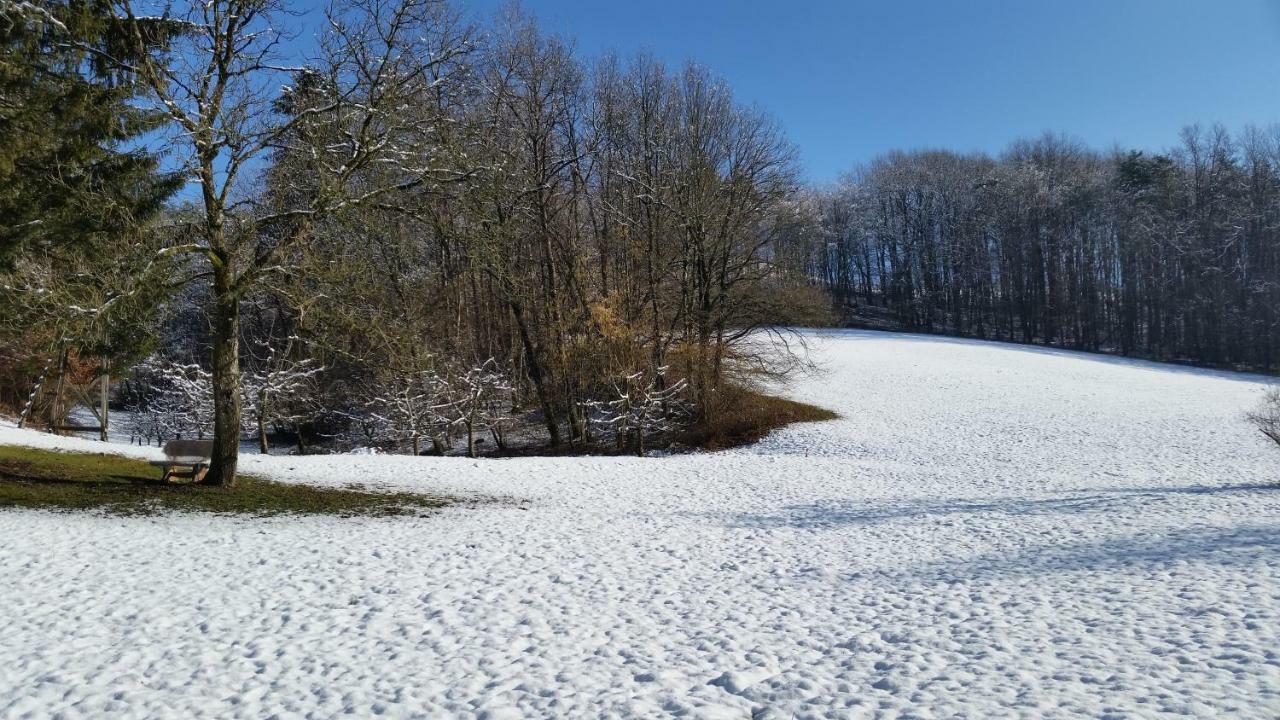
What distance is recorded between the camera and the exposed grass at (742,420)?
76.8 ft

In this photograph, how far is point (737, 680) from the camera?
501 centimetres

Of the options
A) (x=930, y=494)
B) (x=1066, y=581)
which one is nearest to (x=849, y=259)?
(x=930, y=494)

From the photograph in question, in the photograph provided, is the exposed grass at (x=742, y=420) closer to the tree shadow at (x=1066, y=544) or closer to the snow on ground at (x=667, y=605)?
the snow on ground at (x=667, y=605)

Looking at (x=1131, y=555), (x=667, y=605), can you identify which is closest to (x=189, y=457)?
(x=667, y=605)

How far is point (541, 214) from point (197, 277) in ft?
45.4

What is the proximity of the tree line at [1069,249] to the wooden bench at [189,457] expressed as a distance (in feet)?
73.6

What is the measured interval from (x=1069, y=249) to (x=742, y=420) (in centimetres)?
4328

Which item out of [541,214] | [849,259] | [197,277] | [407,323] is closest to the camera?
[197,277]

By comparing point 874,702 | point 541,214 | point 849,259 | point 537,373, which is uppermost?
point 849,259

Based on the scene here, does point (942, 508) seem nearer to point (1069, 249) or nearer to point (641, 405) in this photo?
point (641, 405)

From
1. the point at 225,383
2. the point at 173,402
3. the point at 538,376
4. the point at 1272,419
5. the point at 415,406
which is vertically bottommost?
the point at 1272,419

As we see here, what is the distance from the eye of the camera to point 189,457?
12.0 meters

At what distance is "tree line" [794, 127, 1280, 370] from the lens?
142ft

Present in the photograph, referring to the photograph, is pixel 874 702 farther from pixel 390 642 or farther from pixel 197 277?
pixel 197 277
